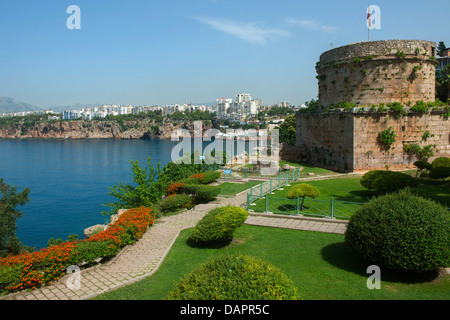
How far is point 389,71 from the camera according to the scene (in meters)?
20.4

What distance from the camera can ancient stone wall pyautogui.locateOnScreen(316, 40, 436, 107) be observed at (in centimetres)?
2027

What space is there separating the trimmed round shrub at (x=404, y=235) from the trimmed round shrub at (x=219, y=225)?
3368mm

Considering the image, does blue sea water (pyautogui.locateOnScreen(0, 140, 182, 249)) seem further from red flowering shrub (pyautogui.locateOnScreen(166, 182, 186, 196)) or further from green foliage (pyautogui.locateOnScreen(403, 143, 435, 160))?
green foliage (pyautogui.locateOnScreen(403, 143, 435, 160))

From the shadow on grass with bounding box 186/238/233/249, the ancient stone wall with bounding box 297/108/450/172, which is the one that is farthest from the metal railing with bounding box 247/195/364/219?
the ancient stone wall with bounding box 297/108/450/172

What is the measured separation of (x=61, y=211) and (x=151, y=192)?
16.7m

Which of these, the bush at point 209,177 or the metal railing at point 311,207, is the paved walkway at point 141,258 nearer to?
the metal railing at point 311,207

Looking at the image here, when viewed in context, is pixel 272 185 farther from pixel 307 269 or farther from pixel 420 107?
pixel 307 269

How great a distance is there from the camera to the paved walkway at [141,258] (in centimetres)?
732

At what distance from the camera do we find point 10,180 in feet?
141

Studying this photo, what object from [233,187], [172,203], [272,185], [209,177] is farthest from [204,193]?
[272,185]

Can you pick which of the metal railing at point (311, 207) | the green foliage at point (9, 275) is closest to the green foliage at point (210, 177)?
the metal railing at point (311, 207)

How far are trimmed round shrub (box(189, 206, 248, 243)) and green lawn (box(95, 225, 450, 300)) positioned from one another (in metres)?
0.36
